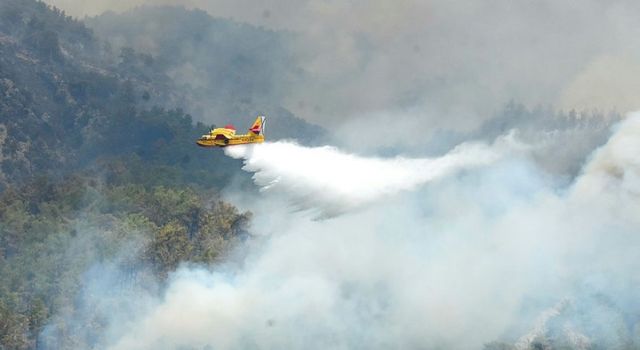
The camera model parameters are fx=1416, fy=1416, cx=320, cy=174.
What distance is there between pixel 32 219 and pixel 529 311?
80842 mm

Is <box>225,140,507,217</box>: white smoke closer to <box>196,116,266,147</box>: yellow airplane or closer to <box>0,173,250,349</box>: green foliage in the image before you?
<box>196,116,266,147</box>: yellow airplane

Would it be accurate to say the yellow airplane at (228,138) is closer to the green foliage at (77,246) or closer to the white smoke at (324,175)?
the white smoke at (324,175)

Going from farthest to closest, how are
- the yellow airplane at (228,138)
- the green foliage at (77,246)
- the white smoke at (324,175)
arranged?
the green foliage at (77,246) < the white smoke at (324,175) < the yellow airplane at (228,138)

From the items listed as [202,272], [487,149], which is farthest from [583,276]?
[202,272]

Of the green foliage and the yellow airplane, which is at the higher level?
the green foliage

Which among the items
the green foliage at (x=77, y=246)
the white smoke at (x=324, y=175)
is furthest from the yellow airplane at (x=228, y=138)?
the green foliage at (x=77, y=246)

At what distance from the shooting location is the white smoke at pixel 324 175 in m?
133

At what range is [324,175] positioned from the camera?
445 feet

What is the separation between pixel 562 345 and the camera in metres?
132

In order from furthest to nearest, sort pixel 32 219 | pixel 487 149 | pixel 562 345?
pixel 32 219 → pixel 487 149 → pixel 562 345

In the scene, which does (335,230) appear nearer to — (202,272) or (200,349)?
(202,272)

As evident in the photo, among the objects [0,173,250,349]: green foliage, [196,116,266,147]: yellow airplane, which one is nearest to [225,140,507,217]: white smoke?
[196,116,266,147]: yellow airplane

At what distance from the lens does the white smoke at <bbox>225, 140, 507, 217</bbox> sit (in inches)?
5251

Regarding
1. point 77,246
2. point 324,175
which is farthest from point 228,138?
point 77,246
